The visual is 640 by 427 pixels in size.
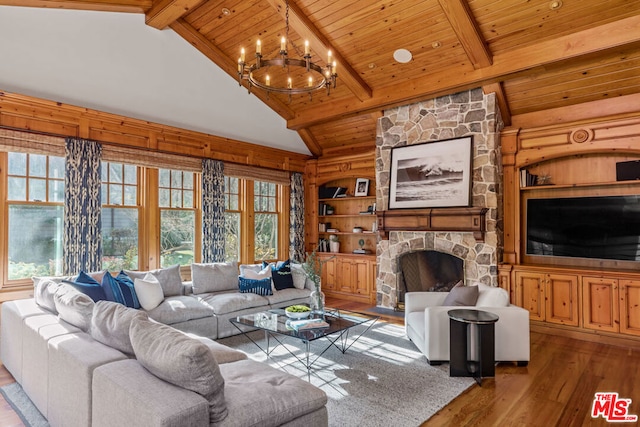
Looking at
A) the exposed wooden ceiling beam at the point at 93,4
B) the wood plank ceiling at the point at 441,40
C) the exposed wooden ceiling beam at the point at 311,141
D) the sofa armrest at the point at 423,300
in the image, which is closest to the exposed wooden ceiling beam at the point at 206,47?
the wood plank ceiling at the point at 441,40

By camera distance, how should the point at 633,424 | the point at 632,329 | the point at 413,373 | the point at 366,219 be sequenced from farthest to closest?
the point at 366,219 < the point at 632,329 < the point at 413,373 < the point at 633,424

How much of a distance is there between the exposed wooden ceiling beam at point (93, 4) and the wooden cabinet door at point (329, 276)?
5076 mm

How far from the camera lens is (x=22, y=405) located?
118 inches

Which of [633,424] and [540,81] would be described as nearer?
[633,424]

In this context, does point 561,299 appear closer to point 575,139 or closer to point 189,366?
point 575,139

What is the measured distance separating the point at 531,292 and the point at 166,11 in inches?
234

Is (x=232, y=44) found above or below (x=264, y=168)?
above

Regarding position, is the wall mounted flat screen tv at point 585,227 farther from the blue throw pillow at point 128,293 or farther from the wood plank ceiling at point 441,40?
the blue throw pillow at point 128,293

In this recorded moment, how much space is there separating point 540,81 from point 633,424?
4064mm

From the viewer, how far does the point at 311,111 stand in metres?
7.08

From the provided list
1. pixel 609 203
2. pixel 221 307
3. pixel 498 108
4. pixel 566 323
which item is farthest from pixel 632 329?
pixel 221 307

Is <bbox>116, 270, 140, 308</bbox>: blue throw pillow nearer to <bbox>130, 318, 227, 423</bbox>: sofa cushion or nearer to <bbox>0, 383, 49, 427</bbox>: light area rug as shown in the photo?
<bbox>0, 383, 49, 427</bbox>: light area rug

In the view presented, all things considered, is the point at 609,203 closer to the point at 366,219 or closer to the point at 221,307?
the point at 366,219

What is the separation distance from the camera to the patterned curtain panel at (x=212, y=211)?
20.6 ft
